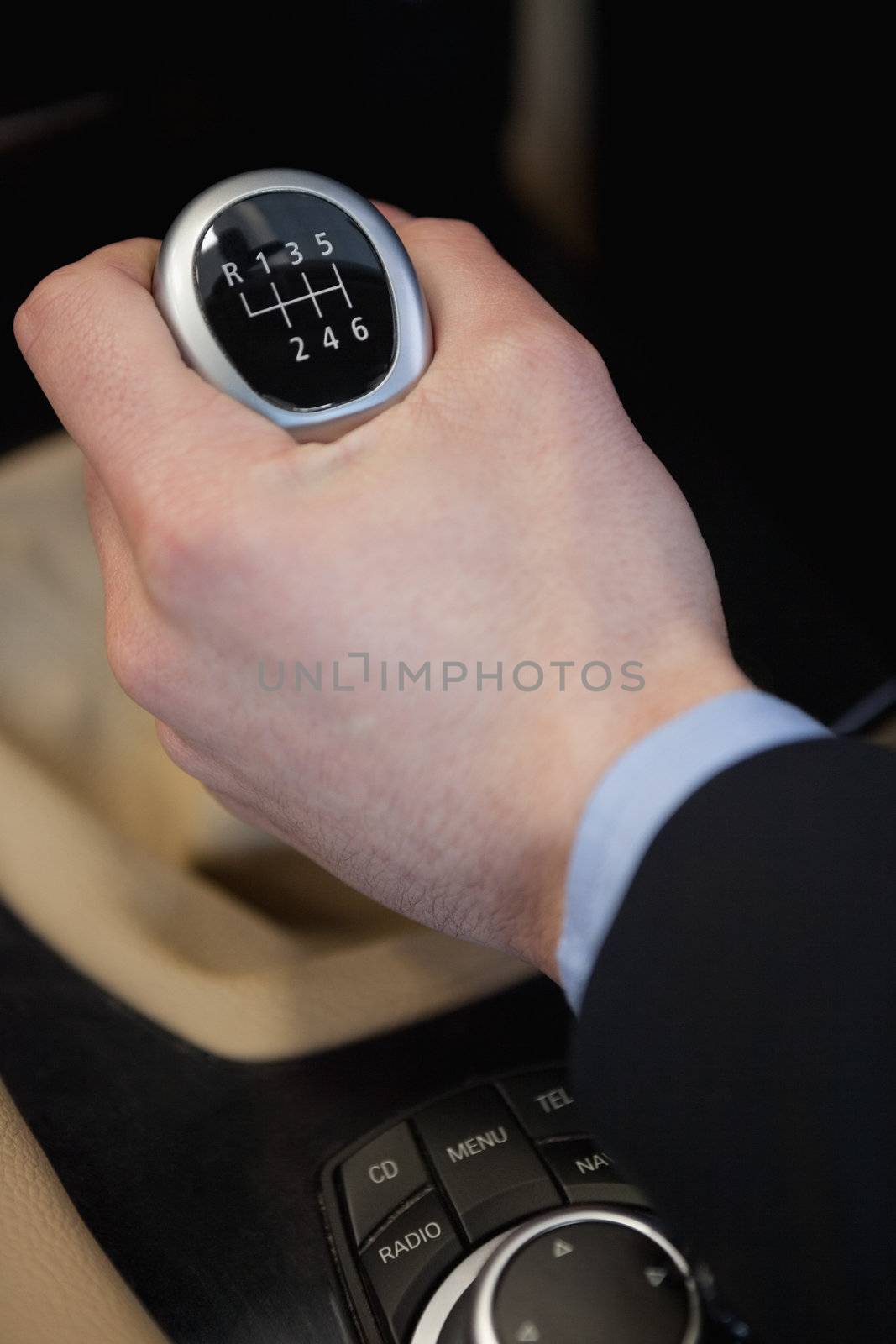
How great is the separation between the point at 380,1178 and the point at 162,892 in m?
0.18

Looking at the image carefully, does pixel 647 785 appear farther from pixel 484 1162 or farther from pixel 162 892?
pixel 162 892

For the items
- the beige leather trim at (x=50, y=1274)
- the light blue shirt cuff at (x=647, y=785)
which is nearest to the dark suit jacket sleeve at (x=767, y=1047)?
the light blue shirt cuff at (x=647, y=785)

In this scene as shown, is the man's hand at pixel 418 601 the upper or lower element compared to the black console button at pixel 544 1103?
upper

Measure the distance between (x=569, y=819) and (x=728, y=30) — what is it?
61 cm

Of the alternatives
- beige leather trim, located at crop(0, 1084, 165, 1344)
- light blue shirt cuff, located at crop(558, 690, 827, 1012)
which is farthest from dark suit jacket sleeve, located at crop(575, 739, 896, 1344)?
beige leather trim, located at crop(0, 1084, 165, 1344)

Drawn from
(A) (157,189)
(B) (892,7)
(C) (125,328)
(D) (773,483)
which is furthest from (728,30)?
(C) (125,328)

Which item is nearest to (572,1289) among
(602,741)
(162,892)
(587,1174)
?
(587,1174)

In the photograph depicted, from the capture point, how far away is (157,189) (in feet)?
2.79

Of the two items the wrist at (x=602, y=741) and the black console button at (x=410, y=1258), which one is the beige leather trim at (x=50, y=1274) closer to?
the black console button at (x=410, y=1258)

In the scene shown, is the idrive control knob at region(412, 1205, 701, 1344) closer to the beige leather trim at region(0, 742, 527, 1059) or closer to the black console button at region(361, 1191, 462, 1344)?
the black console button at region(361, 1191, 462, 1344)

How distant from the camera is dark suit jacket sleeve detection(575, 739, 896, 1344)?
323mm

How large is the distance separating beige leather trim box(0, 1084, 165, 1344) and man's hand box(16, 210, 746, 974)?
148 millimetres

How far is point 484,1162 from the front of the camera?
43 centimetres

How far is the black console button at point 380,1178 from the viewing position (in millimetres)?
421
